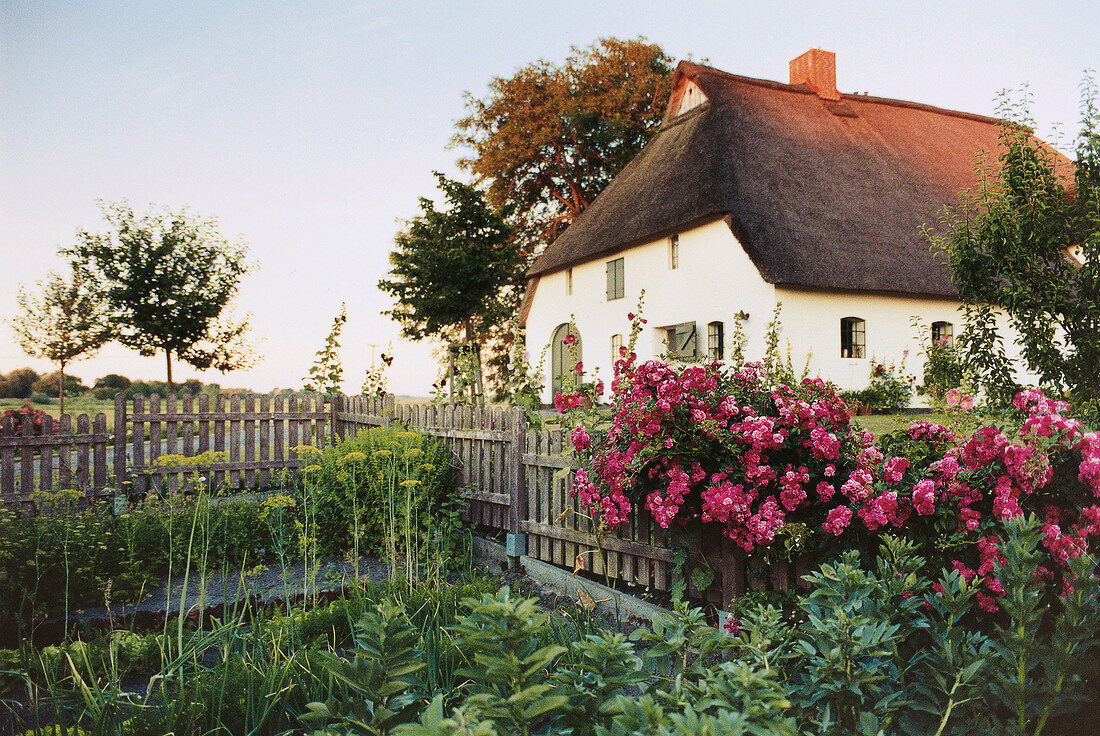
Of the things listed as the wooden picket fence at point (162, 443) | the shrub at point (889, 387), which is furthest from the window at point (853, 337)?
→ the wooden picket fence at point (162, 443)

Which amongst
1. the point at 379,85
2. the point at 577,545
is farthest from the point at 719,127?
the point at 577,545

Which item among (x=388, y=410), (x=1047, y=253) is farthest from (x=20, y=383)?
(x=1047, y=253)

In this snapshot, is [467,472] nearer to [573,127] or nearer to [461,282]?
[461,282]

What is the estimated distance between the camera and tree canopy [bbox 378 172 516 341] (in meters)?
20.0

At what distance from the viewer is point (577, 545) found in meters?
4.80

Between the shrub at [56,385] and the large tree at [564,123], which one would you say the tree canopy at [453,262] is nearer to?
the large tree at [564,123]

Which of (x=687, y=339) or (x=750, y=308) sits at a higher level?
(x=750, y=308)

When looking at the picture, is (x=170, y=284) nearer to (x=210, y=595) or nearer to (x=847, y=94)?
(x=210, y=595)

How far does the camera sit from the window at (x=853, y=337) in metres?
15.8

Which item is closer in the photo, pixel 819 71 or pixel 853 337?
pixel 853 337

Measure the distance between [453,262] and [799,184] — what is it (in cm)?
957

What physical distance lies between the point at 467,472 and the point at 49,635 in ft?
10.6

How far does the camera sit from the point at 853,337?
1595cm

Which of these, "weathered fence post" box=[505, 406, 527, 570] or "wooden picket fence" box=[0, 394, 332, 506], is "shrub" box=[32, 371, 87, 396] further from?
"weathered fence post" box=[505, 406, 527, 570]
